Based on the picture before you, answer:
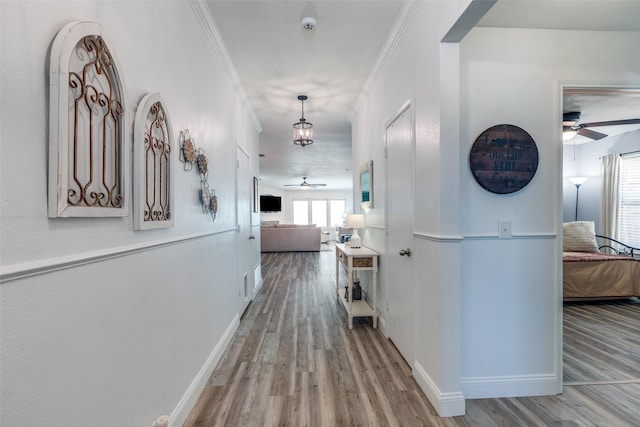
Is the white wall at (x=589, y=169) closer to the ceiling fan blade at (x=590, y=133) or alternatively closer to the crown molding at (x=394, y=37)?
the ceiling fan blade at (x=590, y=133)

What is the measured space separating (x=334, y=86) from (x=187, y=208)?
7.64 ft

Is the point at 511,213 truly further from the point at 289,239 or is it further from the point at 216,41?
the point at 289,239

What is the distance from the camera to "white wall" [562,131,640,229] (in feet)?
16.3

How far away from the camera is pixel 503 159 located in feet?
6.35

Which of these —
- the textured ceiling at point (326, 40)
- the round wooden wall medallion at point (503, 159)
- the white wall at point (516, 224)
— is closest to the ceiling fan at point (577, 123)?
the textured ceiling at point (326, 40)

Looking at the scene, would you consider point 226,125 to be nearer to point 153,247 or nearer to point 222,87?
point 222,87

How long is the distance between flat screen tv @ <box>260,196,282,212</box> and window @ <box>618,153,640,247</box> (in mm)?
10849

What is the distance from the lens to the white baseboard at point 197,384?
5.37 feet

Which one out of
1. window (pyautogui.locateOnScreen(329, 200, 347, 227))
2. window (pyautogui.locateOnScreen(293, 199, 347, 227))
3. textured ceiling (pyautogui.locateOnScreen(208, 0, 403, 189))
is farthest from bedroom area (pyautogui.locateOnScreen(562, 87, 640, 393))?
window (pyautogui.locateOnScreen(293, 199, 347, 227))

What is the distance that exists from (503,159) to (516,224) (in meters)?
0.44

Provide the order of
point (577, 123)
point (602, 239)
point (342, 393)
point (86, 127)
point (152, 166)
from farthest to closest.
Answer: point (602, 239) < point (577, 123) < point (342, 393) < point (152, 166) < point (86, 127)

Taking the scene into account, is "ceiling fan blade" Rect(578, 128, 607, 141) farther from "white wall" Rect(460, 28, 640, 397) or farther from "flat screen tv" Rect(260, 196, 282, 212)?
"flat screen tv" Rect(260, 196, 282, 212)

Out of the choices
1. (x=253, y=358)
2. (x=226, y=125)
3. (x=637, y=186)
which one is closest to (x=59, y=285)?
(x=253, y=358)

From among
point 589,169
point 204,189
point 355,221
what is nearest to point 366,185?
point 355,221
